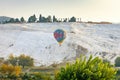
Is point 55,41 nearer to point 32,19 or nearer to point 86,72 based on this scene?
point 32,19

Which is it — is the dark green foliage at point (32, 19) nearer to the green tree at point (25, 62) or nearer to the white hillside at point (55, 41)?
the white hillside at point (55, 41)

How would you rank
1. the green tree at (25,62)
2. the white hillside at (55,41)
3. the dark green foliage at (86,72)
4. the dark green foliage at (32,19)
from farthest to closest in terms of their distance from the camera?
the dark green foliage at (32,19) < the white hillside at (55,41) < the green tree at (25,62) < the dark green foliage at (86,72)

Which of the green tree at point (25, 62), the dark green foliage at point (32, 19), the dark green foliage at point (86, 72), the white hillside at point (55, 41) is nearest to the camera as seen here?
the dark green foliage at point (86, 72)

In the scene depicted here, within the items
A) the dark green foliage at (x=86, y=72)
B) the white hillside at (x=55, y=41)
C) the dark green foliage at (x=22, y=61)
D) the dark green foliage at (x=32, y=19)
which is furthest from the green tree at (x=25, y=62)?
the dark green foliage at (x=32, y=19)

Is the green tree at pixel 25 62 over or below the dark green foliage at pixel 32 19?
below

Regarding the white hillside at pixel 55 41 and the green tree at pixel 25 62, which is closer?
the green tree at pixel 25 62

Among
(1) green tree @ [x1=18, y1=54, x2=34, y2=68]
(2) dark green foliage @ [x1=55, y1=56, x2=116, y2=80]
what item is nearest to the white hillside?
(1) green tree @ [x1=18, y1=54, x2=34, y2=68]

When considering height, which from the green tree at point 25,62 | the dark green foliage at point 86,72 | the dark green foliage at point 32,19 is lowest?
the green tree at point 25,62
